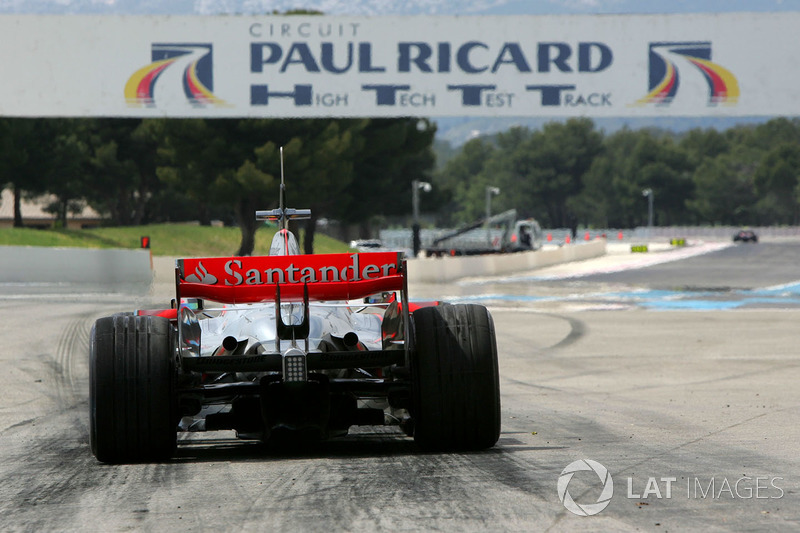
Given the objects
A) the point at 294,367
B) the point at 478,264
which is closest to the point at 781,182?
the point at 478,264

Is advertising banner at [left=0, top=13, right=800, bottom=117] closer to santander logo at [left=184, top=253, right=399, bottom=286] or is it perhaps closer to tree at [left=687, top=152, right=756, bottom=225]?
santander logo at [left=184, top=253, right=399, bottom=286]

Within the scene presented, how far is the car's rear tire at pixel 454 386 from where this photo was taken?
7.43m

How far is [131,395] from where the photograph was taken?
718 cm

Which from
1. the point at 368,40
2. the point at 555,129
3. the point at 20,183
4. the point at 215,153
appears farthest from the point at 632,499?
the point at 555,129

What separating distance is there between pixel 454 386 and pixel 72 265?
30134mm

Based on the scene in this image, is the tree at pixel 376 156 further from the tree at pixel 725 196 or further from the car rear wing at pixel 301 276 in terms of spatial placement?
the tree at pixel 725 196

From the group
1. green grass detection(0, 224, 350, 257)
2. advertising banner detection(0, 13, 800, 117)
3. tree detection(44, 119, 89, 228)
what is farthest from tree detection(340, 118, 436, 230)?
advertising banner detection(0, 13, 800, 117)

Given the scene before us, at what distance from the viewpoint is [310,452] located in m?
7.83

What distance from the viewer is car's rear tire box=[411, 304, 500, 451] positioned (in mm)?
7426

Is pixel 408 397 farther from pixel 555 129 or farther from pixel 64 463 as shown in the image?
pixel 555 129

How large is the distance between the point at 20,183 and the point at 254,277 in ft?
190

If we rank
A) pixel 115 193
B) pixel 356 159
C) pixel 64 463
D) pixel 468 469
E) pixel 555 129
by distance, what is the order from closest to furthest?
1. pixel 468 469
2. pixel 64 463
3. pixel 356 159
4. pixel 115 193
5. pixel 555 129

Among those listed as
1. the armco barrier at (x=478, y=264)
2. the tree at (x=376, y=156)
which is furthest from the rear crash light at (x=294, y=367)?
the tree at (x=376, y=156)

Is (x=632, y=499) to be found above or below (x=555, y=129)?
below
